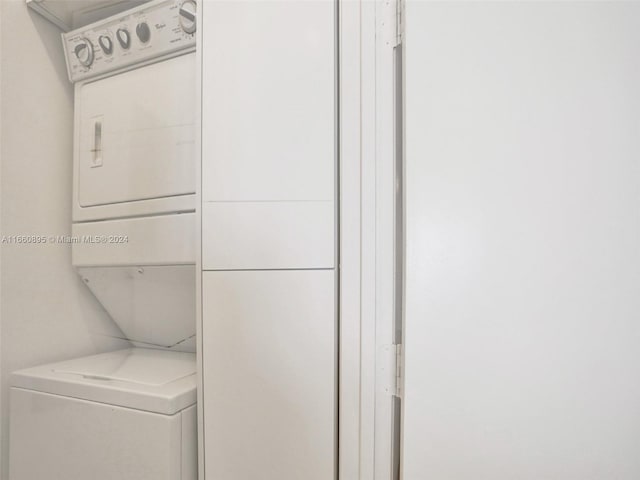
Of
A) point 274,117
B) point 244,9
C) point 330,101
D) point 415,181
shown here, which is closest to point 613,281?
point 415,181

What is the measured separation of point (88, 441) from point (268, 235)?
93 cm

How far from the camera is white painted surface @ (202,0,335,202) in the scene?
0.94 meters

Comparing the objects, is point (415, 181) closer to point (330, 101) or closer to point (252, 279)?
point (330, 101)

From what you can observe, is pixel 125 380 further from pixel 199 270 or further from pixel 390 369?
pixel 390 369

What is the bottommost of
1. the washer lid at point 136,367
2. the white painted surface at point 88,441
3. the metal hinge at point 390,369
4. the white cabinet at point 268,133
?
the white painted surface at point 88,441

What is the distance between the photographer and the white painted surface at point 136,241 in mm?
1185

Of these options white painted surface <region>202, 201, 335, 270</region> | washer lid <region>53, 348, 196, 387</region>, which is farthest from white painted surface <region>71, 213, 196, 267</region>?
washer lid <region>53, 348, 196, 387</region>

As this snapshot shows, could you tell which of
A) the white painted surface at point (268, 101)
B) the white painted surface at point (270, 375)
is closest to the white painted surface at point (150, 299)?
the white painted surface at point (270, 375)

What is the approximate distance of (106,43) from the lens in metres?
1.32

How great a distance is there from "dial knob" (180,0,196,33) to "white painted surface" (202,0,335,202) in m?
0.23

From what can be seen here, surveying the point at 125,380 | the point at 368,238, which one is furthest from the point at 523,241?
the point at 125,380

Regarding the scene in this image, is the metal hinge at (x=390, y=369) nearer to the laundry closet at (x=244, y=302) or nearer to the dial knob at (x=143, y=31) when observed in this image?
the laundry closet at (x=244, y=302)

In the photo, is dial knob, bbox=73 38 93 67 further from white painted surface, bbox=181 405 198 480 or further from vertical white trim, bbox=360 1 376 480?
white painted surface, bbox=181 405 198 480

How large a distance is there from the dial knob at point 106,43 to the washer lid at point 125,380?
1.30 meters
